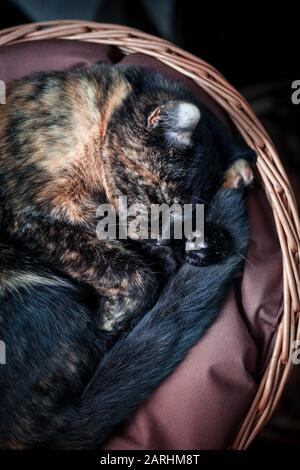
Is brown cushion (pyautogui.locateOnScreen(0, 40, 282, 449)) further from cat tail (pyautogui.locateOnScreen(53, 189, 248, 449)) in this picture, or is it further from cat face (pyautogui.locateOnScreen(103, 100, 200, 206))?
cat face (pyautogui.locateOnScreen(103, 100, 200, 206))

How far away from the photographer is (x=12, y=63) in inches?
56.5

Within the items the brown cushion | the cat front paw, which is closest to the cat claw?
the cat front paw

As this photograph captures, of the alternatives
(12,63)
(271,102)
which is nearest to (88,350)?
(12,63)

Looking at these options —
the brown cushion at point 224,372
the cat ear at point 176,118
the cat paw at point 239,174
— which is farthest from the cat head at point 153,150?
the brown cushion at point 224,372

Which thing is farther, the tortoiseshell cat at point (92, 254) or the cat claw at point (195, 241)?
the cat claw at point (195, 241)

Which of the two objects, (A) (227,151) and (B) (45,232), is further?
(A) (227,151)

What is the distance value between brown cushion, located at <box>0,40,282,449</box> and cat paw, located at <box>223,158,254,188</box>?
2.0 inches

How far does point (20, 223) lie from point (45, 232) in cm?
6

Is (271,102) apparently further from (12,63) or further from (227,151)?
(12,63)

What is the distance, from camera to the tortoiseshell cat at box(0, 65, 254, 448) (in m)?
1.12

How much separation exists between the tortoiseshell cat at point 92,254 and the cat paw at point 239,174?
0.18ft

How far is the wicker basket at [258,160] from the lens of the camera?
48.2 inches

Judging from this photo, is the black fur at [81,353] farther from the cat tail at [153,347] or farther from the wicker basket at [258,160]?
the wicker basket at [258,160]

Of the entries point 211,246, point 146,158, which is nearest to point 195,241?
point 211,246
